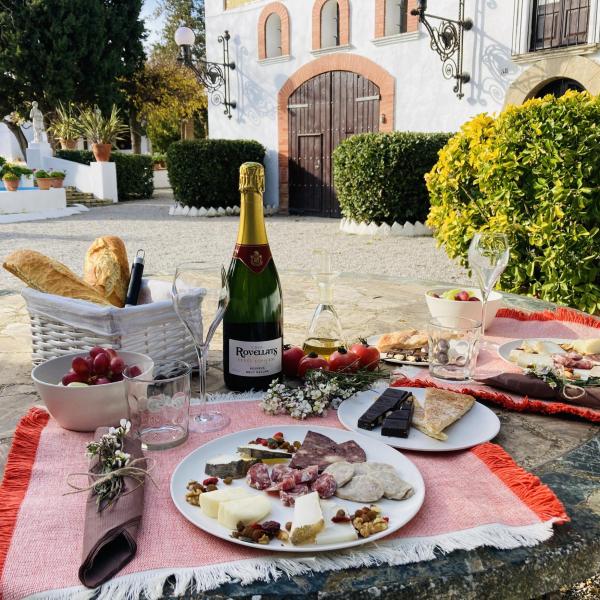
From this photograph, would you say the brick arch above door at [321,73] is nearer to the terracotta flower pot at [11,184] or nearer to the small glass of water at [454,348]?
the terracotta flower pot at [11,184]

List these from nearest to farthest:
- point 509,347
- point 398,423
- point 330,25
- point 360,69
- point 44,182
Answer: point 398,423, point 509,347, point 360,69, point 330,25, point 44,182

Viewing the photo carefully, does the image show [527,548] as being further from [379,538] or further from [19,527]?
[19,527]

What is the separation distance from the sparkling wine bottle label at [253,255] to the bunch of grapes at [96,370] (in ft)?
1.53

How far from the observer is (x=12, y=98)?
22.8 m

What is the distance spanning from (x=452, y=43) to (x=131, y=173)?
1211 centimetres

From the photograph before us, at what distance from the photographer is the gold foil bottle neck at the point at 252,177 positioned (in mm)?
1570

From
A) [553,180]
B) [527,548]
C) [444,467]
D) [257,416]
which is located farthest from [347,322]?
[553,180]

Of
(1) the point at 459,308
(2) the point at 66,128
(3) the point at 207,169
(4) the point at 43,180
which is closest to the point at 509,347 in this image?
(1) the point at 459,308

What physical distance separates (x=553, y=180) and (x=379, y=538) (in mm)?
4029

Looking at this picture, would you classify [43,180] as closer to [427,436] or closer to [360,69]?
[360,69]

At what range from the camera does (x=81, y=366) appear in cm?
142

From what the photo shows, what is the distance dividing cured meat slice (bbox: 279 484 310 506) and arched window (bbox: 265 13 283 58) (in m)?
14.7

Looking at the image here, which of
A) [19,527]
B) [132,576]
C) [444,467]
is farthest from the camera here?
[444,467]

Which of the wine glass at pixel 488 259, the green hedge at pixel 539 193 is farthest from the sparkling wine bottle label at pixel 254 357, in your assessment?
the green hedge at pixel 539 193
